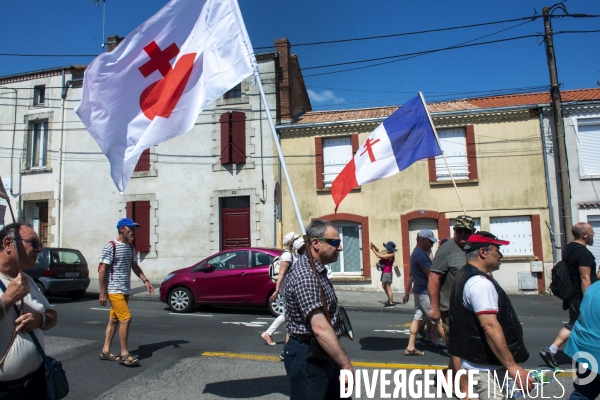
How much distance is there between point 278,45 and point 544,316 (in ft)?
42.9

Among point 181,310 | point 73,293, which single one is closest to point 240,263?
point 181,310

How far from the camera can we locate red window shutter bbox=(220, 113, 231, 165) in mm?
17016

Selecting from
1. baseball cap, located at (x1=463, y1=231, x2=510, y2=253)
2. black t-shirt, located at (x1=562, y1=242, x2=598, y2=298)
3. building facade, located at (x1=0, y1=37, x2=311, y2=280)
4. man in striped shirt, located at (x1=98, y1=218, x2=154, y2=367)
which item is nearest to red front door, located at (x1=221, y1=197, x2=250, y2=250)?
building facade, located at (x1=0, y1=37, x2=311, y2=280)

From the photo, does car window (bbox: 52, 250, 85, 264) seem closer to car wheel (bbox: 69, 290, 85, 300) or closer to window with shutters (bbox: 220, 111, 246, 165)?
car wheel (bbox: 69, 290, 85, 300)

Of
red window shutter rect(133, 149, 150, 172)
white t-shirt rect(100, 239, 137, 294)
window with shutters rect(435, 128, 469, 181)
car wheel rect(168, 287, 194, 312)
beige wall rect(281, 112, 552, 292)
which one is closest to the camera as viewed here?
white t-shirt rect(100, 239, 137, 294)

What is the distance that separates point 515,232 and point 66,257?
13.5 m

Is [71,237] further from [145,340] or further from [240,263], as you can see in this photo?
[145,340]

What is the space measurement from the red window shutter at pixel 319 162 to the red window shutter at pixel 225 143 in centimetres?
321

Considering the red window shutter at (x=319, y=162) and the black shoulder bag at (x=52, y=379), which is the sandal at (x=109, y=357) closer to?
the black shoulder bag at (x=52, y=379)

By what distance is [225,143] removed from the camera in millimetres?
17125

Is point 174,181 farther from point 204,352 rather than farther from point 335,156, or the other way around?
point 204,352

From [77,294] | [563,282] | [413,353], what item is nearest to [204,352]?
[413,353]

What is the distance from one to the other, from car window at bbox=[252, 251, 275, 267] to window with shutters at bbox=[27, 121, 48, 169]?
12.8 metres

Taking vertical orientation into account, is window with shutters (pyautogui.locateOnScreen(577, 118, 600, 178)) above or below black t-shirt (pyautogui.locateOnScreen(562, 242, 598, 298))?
above
